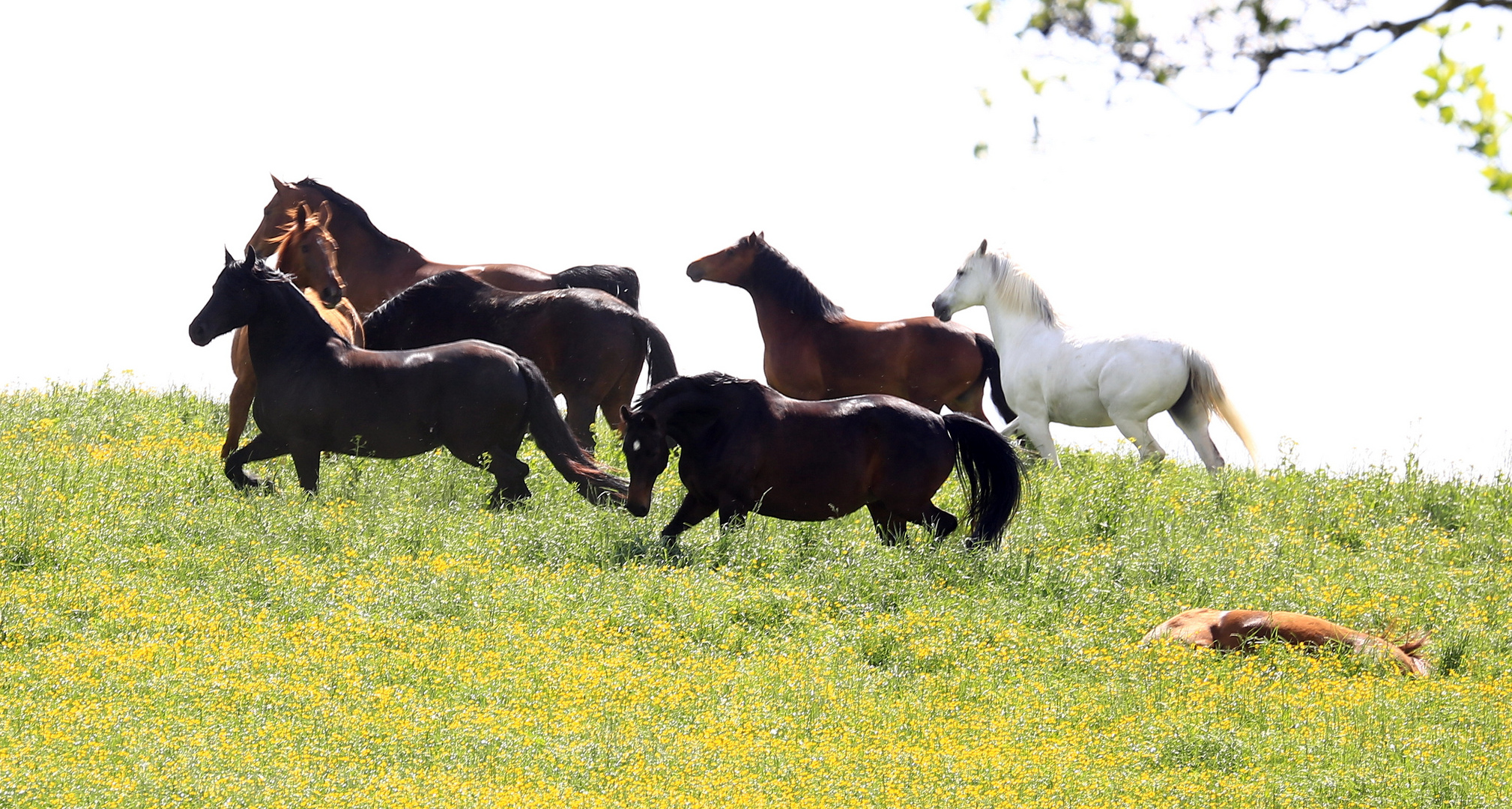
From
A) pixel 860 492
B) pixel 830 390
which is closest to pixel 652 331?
pixel 830 390

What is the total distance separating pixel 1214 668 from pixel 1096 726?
46.5 inches

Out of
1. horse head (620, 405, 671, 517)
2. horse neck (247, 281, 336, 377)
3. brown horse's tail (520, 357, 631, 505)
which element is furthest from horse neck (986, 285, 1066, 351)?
horse neck (247, 281, 336, 377)

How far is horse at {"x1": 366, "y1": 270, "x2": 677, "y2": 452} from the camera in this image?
13.0 meters

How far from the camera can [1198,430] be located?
48.4ft

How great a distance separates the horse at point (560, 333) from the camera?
13.0m

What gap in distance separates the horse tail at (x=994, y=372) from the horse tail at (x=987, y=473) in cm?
526

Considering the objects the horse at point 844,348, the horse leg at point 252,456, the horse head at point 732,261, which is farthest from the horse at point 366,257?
the horse leg at point 252,456

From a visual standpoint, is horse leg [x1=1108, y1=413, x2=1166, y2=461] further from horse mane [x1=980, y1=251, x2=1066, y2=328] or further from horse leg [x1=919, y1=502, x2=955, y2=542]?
horse leg [x1=919, y1=502, x2=955, y2=542]

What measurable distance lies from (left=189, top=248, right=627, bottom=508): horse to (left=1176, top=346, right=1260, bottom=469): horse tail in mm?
→ 6386

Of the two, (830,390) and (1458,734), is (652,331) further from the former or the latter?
(1458,734)

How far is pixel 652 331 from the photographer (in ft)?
43.1

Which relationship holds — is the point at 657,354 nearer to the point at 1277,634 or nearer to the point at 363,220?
the point at 363,220

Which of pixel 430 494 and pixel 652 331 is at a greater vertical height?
pixel 652 331

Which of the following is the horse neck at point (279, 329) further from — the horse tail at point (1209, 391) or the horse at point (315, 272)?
the horse tail at point (1209, 391)
